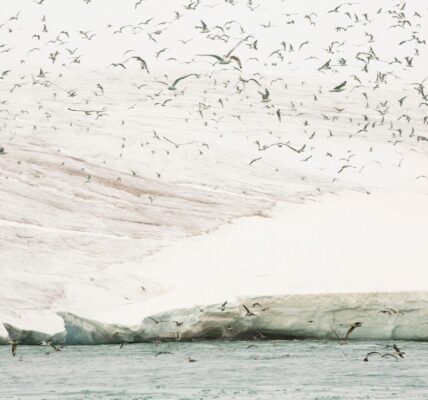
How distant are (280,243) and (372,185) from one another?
9.57 m

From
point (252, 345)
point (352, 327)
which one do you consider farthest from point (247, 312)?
point (352, 327)

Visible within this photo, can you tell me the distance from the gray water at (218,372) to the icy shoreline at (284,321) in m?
0.26

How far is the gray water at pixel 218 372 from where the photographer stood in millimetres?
16312

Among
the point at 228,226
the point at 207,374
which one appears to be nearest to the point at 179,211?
the point at 228,226

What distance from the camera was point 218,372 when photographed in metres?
18.2

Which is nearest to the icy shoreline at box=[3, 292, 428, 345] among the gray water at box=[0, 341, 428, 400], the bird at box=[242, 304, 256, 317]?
the bird at box=[242, 304, 256, 317]

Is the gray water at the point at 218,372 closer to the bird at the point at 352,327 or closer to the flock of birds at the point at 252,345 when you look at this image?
the flock of birds at the point at 252,345

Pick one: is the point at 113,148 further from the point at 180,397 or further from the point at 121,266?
the point at 180,397

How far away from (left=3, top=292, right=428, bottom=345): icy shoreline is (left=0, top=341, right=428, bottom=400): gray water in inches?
10.2

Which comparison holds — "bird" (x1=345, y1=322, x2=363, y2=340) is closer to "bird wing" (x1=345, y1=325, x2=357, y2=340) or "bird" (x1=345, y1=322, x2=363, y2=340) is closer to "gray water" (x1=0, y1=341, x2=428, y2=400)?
"bird wing" (x1=345, y1=325, x2=357, y2=340)

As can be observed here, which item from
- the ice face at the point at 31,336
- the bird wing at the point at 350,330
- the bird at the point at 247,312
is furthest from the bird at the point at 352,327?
the ice face at the point at 31,336

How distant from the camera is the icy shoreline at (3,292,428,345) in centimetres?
Answer: 2083

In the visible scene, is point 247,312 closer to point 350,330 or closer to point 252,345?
point 252,345

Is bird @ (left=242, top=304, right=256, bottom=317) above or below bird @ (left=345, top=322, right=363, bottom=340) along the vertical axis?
above
